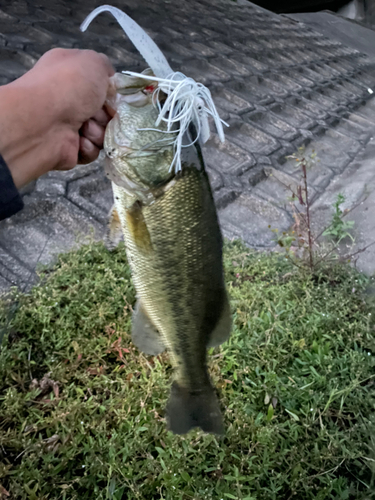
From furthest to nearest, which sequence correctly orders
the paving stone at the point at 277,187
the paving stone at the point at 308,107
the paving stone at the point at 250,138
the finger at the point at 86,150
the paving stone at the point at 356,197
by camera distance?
the paving stone at the point at 308,107 → the paving stone at the point at 250,138 → the paving stone at the point at 277,187 → the paving stone at the point at 356,197 → the finger at the point at 86,150

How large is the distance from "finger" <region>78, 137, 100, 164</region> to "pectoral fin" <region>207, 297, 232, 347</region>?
0.76m

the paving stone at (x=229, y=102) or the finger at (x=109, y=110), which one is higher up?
the finger at (x=109, y=110)

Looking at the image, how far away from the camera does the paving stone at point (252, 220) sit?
388 cm

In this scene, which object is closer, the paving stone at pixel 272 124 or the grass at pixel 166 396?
the grass at pixel 166 396

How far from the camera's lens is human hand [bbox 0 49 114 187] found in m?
1.30

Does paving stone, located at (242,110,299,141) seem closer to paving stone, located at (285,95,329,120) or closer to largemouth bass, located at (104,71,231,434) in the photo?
paving stone, located at (285,95,329,120)

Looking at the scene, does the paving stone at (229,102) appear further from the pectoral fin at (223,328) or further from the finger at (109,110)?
the pectoral fin at (223,328)

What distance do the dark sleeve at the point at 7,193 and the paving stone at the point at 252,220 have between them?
2.68m

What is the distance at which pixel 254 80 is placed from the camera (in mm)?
6156

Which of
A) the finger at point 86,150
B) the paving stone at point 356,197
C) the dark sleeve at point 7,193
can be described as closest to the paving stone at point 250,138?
the paving stone at point 356,197

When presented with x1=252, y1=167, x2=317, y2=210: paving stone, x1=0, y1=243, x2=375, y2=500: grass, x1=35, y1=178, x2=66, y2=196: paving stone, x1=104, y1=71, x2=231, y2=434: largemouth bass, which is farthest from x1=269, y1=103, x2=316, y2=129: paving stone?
x1=104, y1=71, x2=231, y2=434: largemouth bass

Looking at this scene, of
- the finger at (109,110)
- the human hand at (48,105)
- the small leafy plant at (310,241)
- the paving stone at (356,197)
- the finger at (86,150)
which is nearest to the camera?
the human hand at (48,105)

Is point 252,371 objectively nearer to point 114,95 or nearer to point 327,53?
point 114,95

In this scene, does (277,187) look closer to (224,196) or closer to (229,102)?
(224,196)
